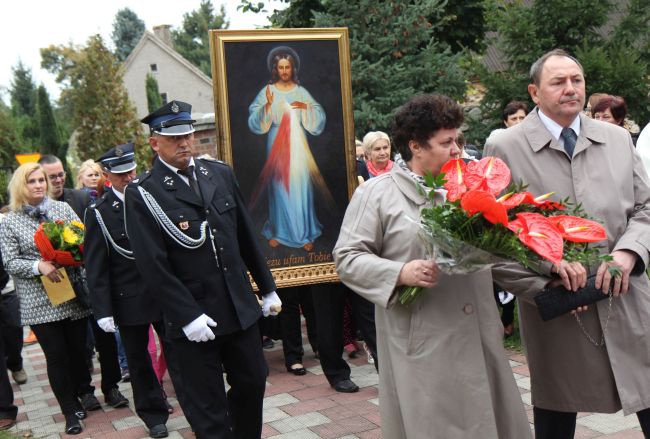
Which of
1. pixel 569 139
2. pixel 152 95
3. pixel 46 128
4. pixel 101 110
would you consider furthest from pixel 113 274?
pixel 152 95

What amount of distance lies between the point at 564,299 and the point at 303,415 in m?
2.96

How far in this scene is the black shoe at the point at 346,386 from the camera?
19.7 ft

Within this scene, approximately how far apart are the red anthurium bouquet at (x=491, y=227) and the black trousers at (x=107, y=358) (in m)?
4.42

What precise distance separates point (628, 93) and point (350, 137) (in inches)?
221

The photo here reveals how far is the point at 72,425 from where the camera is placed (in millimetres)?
5824

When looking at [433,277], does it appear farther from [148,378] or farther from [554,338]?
[148,378]

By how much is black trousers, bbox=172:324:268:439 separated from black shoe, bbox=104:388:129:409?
2444 millimetres

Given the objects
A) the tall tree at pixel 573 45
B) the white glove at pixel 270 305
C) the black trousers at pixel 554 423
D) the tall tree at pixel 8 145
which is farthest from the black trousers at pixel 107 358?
the tall tree at pixel 8 145

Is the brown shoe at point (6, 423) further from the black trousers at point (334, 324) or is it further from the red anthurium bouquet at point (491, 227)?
the red anthurium bouquet at point (491, 227)

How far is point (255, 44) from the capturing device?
581cm

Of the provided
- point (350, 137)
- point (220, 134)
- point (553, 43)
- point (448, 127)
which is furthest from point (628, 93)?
point (448, 127)

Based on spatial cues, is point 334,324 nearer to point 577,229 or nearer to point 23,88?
point 577,229

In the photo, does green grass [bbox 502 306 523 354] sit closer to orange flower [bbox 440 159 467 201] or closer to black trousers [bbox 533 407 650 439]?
black trousers [bbox 533 407 650 439]

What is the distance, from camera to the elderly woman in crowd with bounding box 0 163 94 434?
5926 mm
